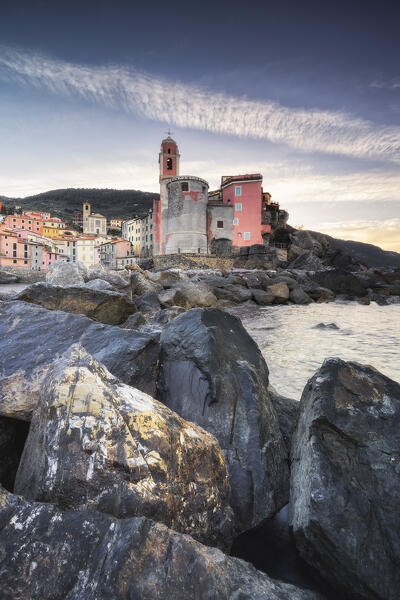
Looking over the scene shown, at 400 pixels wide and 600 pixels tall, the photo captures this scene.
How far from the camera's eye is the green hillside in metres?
107

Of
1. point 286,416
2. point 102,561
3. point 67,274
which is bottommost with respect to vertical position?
point 286,416

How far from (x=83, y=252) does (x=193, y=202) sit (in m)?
36.8

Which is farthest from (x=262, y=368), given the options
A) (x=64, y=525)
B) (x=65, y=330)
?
(x=64, y=525)

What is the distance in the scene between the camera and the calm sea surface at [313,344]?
5156 mm

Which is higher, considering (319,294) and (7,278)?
(7,278)

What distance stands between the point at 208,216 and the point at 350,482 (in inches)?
1447

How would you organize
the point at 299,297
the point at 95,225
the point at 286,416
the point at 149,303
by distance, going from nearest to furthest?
the point at 286,416, the point at 149,303, the point at 299,297, the point at 95,225

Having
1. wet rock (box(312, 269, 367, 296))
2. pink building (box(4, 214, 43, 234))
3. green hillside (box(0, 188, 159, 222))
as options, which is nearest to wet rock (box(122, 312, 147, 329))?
wet rock (box(312, 269, 367, 296))

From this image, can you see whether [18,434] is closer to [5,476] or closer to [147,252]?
[5,476]

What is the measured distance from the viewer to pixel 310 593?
4.35 feet

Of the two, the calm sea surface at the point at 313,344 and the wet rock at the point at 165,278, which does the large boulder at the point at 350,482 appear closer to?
the calm sea surface at the point at 313,344

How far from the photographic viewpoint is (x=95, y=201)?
11775 cm

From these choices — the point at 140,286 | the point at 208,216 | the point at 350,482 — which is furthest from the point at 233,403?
the point at 208,216

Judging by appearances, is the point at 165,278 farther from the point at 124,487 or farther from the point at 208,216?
the point at 208,216
